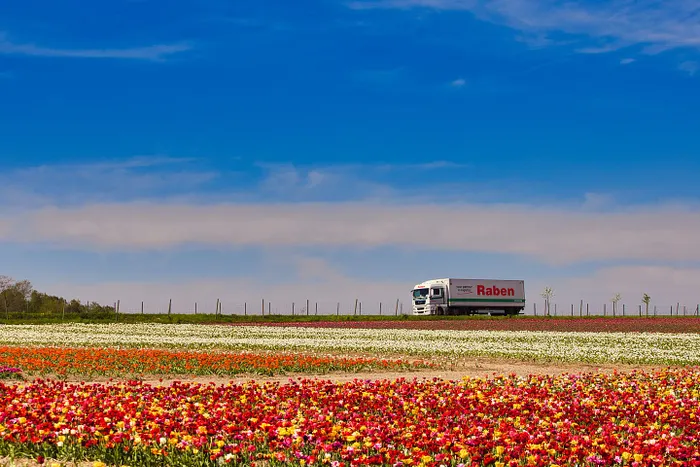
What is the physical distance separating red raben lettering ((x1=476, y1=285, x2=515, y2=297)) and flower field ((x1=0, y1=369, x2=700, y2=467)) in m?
60.9

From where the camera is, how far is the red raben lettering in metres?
76.4

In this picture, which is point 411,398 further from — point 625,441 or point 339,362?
point 339,362

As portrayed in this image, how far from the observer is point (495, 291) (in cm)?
7819

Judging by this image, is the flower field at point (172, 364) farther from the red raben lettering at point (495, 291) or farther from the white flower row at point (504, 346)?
the red raben lettering at point (495, 291)

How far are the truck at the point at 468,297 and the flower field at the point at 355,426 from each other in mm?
Result: 59136

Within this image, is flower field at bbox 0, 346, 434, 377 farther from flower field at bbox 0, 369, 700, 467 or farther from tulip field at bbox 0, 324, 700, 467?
flower field at bbox 0, 369, 700, 467

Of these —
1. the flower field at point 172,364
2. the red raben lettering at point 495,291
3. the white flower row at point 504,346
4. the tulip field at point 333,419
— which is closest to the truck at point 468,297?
the red raben lettering at point 495,291

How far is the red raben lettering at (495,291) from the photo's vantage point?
76438 mm

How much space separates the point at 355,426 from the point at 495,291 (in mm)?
70157

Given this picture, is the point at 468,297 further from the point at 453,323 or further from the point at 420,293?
the point at 453,323

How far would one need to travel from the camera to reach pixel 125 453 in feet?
30.7

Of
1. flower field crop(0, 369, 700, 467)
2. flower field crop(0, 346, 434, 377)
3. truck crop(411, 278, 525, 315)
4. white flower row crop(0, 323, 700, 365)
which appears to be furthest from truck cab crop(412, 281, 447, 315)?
flower field crop(0, 369, 700, 467)

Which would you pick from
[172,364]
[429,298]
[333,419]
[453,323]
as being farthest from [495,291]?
[333,419]

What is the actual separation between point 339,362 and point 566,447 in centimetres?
1490
